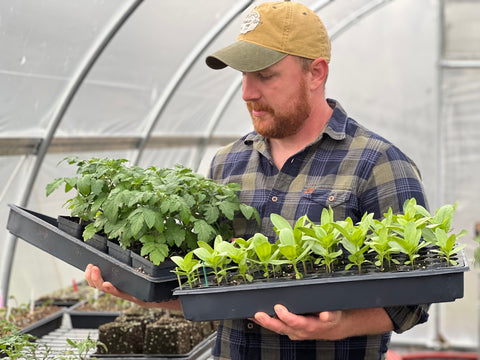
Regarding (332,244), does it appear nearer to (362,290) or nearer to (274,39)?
(362,290)

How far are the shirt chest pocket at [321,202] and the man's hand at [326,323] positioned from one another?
344mm

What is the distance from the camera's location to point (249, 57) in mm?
2033

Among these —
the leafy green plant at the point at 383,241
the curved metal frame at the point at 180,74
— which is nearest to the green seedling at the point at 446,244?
the leafy green plant at the point at 383,241

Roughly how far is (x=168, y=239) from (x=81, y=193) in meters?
0.36

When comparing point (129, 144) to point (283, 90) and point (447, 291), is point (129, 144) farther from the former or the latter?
point (447, 291)

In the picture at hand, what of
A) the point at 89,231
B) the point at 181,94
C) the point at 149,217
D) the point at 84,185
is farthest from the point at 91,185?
the point at 181,94

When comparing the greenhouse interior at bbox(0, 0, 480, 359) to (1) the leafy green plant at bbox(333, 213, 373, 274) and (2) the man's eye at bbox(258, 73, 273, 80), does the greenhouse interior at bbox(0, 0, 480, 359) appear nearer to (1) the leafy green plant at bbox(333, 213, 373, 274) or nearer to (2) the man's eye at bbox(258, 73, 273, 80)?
(1) the leafy green plant at bbox(333, 213, 373, 274)

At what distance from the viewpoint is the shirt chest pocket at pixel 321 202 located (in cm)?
201

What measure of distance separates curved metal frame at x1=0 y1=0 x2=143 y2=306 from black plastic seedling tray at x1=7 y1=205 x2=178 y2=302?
1.72 metres

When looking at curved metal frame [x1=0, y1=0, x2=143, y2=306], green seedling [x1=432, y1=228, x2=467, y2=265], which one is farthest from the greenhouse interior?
green seedling [x1=432, y1=228, x2=467, y2=265]

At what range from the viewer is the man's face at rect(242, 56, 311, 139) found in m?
2.07

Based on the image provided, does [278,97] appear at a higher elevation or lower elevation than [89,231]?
higher

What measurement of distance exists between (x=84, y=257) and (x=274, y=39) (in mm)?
931

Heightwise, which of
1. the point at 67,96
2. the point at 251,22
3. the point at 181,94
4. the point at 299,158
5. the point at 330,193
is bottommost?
the point at 330,193
